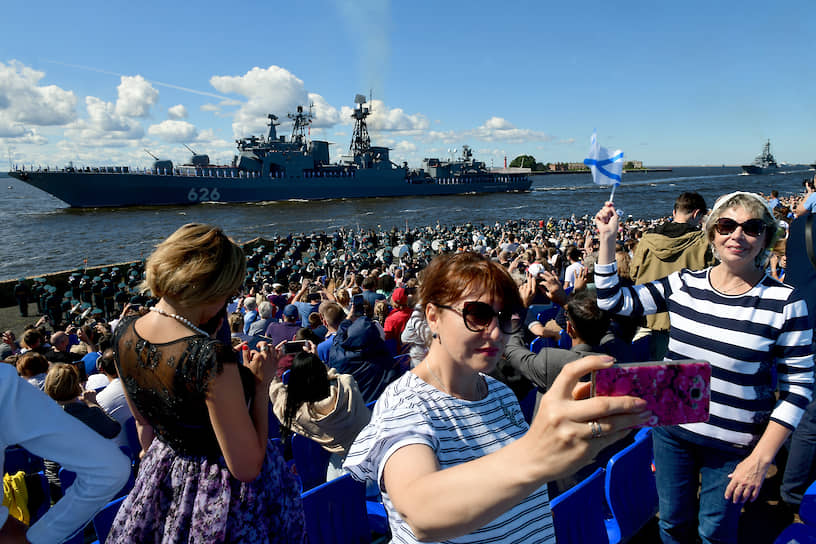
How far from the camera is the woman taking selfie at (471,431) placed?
2.30 feet

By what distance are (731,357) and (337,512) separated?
198 cm

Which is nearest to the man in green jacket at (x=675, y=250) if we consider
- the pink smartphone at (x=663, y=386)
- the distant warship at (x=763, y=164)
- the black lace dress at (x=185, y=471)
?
the pink smartphone at (x=663, y=386)

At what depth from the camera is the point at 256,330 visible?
231 inches

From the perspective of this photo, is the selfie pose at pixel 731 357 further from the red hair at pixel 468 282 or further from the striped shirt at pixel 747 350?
the red hair at pixel 468 282

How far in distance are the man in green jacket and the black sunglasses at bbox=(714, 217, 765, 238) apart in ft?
5.38

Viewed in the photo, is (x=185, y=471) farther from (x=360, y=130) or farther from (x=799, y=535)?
(x=360, y=130)

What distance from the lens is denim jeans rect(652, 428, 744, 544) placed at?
2014 mm

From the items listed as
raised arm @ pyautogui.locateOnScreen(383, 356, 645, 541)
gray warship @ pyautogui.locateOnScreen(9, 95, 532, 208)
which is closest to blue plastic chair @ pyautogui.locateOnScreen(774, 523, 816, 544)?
raised arm @ pyautogui.locateOnScreen(383, 356, 645, 541)

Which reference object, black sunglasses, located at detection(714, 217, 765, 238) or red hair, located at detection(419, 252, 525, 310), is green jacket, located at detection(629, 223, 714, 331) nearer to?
black sunglasses, located at detection(714, 217, 765, 238)

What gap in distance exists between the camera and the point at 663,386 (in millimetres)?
916

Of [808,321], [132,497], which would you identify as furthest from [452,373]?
[808,321]

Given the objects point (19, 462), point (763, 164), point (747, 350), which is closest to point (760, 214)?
point (747, 350)

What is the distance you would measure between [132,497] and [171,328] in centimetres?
61

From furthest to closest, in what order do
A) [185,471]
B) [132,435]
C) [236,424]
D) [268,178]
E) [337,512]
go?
[268,178] < [132,435] < [337,512] < [185,471] < [236,424]
